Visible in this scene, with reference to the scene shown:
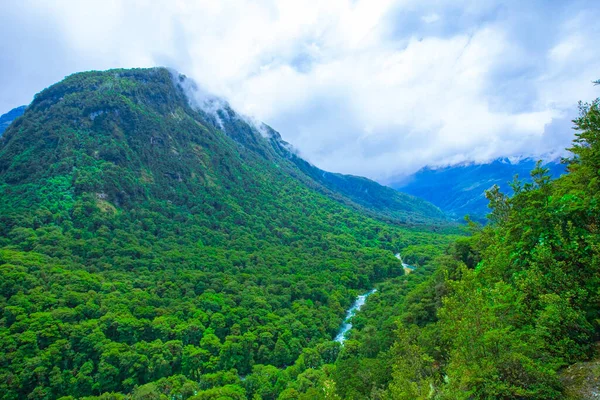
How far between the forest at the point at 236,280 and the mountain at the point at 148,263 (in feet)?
1.77

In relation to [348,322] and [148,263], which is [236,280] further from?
[348,322]

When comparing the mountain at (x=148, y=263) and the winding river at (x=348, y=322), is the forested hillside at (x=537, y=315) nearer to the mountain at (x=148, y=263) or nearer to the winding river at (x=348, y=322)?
the mountain at (x=148, y=263)

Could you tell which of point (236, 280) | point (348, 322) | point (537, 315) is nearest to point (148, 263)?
point (236, 280)

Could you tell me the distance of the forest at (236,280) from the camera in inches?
655

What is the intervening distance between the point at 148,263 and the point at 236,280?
30.9 meters

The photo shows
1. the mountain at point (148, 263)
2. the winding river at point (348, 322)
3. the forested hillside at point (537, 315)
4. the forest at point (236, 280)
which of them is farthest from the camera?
the winding river at point (348, 322)

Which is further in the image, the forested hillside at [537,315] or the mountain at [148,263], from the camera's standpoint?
the mountain at [148,263]

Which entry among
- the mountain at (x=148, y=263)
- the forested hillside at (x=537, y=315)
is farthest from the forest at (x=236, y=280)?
the mountain at (x=148, y=263)

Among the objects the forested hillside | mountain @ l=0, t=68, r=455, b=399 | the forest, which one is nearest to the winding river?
mountain @ l=0, t=68, r=455, b=399

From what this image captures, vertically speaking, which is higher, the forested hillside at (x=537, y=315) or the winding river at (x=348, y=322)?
the forested hillside at (x=537, y=315)

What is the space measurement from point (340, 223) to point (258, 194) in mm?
52476

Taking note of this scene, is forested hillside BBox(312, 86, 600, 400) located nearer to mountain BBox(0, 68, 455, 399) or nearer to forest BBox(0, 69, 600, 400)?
forest BBox(0, 69, 600, 400)

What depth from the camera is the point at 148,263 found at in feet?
358

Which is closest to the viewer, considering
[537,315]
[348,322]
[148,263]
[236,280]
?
[537,315]
